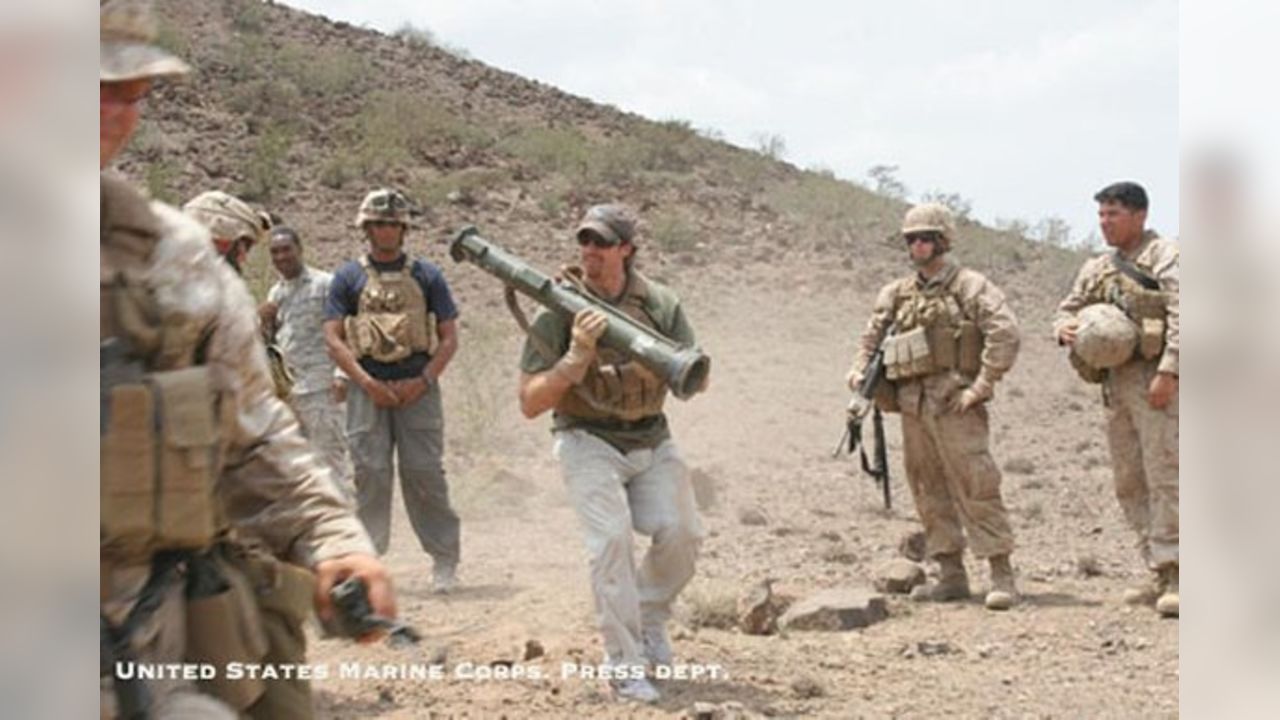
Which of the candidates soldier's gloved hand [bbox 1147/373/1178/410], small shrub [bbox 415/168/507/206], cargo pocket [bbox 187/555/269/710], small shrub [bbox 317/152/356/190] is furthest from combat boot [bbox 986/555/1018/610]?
small shrub [bbox 317/152/356/190]

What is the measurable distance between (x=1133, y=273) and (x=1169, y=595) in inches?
46.2

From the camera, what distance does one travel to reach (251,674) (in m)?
2.59

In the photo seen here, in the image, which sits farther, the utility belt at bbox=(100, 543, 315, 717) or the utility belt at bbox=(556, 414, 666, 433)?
the utility belt at bbox=(556, 414, 666, 433)

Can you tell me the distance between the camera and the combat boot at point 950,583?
7230 mm

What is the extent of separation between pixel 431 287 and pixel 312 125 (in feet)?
39.5

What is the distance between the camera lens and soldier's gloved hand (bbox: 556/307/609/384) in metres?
4.95

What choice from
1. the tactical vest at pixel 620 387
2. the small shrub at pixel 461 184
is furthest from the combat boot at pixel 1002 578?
the small shrub at pixel 461 184

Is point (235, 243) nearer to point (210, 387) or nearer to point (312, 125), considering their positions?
point (210, 387)

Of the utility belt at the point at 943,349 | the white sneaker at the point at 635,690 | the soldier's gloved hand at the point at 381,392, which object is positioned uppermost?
the utility belt at the point at 943,349

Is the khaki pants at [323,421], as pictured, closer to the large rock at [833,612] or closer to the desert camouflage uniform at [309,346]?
the desert camouflage uniform at [309,346]

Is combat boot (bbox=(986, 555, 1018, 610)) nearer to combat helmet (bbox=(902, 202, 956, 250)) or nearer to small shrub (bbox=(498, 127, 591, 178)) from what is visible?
combat helmet (bbox=(902, 202, 956, 250))

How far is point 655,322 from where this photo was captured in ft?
17.0

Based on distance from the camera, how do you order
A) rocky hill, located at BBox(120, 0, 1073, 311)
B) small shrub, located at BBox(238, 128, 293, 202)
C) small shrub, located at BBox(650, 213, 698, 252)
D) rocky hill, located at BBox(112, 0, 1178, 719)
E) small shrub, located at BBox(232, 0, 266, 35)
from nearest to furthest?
1. rocky hill, located at BBox(112, 0, 1178, 719)
2. small shrub, located at BBox(238, 128, 293, 202)
3. rocky hill, located at BBox(120, 0, 1073, 311)
4. small shrub, located at BBox(650, 213, 698, 252)
5. small shrub, located at BBox(232, 0, 266, 35)
